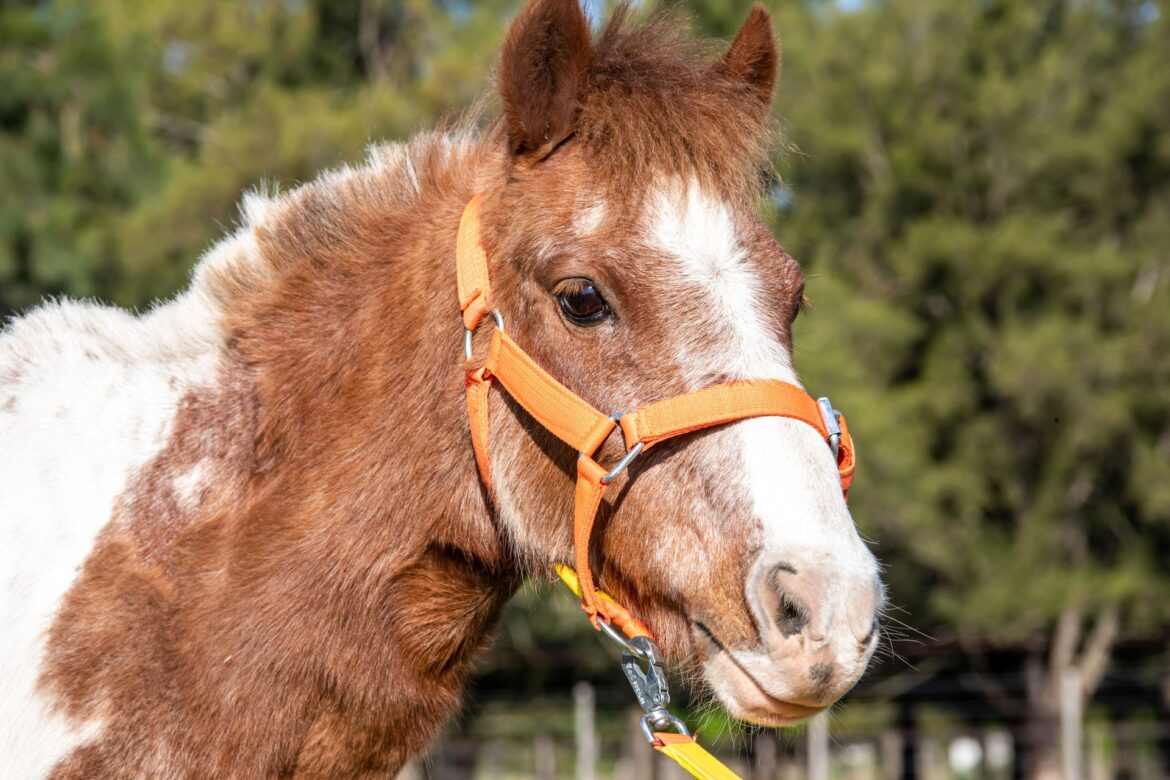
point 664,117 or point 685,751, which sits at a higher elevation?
point 664,117

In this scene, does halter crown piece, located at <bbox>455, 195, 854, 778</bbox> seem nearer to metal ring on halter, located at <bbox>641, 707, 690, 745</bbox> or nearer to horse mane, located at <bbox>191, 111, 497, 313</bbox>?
metal ring on halter, located at <bbox>641, 707, 690, 745</bbox>

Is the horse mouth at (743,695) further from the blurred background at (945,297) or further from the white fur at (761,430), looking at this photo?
the blurred background at (945,297)

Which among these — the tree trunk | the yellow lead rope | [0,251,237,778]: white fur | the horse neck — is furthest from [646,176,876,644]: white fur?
the tree trunk

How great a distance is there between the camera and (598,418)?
270cm

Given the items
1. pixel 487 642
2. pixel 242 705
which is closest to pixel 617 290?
pixel 487 642

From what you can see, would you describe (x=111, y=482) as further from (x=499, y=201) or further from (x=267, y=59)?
(x=267, y=59)

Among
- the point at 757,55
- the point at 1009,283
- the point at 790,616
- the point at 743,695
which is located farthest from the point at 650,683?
the point at 1009,283

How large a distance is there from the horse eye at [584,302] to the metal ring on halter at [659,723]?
0.94 meters

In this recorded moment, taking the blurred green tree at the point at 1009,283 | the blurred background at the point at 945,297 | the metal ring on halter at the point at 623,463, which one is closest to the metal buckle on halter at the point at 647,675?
the metal ring on halter at the point at 623,463

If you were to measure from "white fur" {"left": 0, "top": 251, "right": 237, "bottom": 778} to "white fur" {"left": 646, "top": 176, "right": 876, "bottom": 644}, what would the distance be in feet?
4.48

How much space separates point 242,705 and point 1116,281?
20.1 metres

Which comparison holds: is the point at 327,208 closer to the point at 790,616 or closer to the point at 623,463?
the point at 623,463

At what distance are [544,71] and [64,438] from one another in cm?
156

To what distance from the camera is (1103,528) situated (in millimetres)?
20531
